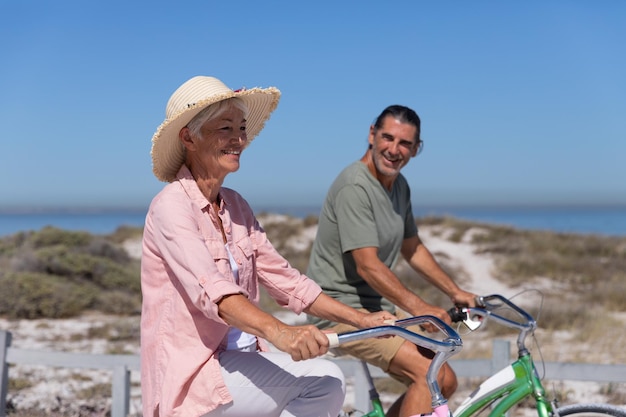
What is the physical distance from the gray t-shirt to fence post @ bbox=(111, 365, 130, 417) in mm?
2025

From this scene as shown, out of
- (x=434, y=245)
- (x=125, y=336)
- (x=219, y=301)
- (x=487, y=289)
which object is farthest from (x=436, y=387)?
(x=434, y=245)

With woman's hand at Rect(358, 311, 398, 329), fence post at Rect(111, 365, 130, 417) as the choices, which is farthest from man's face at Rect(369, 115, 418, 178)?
fence post at Rect(111, 365, 130, 417)

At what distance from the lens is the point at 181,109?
2951mm

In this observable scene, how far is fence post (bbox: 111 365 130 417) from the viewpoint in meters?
5.51

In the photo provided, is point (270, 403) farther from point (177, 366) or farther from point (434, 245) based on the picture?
point (434, 245)

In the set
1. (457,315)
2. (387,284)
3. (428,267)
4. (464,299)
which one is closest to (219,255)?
(387,284)

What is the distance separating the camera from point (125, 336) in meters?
11.5

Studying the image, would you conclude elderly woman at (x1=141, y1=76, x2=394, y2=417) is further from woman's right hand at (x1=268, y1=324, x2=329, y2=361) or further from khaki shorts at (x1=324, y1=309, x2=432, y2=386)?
khaki shorts at (x1=324, y1=309, x2=432, y2=386)

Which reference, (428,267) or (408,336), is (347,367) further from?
(408,336)

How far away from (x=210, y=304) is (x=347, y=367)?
266 cm

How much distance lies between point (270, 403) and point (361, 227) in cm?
132

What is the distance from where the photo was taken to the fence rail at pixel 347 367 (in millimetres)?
4723

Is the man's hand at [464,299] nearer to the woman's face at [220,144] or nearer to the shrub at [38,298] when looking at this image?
the woman's face at [220,144]

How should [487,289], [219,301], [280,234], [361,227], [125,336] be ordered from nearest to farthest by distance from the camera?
[219,301] → [361,227] → [125,336] → [487,289] → [280,234]
